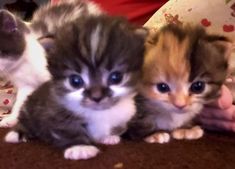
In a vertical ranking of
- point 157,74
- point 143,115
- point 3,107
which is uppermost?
point 157,74

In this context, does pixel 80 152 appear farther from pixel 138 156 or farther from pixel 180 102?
pixel 180 102

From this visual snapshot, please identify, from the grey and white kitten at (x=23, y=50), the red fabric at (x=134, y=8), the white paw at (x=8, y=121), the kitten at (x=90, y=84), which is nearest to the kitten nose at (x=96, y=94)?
the kitten at (x=90, y=84)

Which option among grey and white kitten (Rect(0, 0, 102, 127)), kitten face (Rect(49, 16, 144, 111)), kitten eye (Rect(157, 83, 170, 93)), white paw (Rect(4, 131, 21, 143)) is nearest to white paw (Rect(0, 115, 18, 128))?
grey and white kitten (Rect(0, 0, 102, 127))

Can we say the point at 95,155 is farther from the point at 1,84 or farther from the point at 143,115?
the point at 1,84

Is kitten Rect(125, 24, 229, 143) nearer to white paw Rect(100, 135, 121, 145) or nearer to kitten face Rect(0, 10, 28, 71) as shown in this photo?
white paw Rect(100, 135, 121, 145)

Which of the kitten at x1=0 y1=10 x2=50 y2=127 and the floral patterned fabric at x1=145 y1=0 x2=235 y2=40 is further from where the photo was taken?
the kitten at x1=0 y1=10 x2=50 y2=127

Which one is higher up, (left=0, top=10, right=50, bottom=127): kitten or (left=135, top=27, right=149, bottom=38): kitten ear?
(left=135, top=27, right=149, bottom=38): kitten ear

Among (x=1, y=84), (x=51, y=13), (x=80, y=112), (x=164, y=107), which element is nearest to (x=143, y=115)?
(x=164, y=107)
